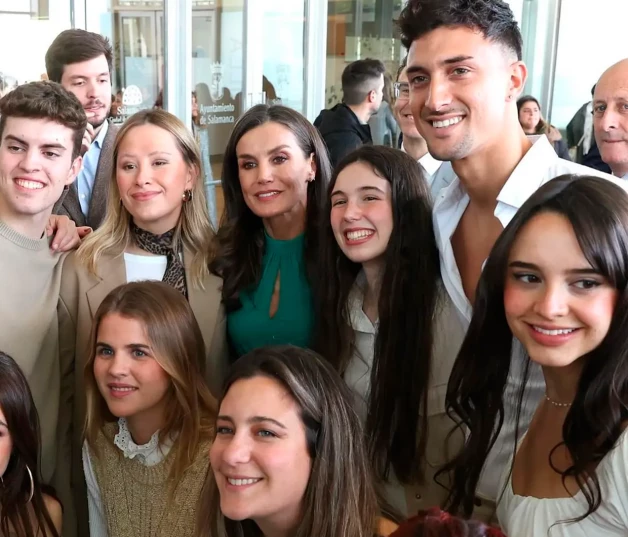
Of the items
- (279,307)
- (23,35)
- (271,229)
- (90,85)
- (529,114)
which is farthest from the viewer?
(529,114)

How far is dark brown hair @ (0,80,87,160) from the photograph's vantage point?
2326 mm

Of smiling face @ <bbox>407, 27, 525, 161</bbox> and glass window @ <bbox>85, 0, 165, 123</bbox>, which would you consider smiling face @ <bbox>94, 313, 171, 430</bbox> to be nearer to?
smiling face @ <bbox>407, 27, 525, 161</bbox>

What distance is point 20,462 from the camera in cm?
207

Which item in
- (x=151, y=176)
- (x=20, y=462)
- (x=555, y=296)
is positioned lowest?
(x=20, y=462)

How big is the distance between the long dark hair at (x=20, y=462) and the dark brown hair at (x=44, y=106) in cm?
74

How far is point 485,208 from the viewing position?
2066 mm

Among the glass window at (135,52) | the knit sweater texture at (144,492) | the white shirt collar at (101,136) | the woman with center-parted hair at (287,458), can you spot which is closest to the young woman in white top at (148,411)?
the knit sweater texture at (144,492)

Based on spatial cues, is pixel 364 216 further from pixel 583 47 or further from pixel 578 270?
pixel 583 47

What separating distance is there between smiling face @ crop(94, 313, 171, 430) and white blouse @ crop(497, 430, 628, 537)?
1.04 m

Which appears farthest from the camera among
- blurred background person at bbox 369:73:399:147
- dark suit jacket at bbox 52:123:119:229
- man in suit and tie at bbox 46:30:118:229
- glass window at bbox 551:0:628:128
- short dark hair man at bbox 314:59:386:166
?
glass window at bbox 551:0:628:128

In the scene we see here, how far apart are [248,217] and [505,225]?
94 cm

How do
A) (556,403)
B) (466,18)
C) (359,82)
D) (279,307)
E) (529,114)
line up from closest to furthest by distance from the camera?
(556,403), (466,18), (279,307), (359,82), (529,114)

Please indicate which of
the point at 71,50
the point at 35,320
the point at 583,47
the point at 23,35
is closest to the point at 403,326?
the point at 35,320

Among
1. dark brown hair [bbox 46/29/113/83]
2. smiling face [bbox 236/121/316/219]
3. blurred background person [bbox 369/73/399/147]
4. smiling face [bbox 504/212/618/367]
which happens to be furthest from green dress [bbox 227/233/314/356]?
blurred background person [bbox 369/73/399/147]
